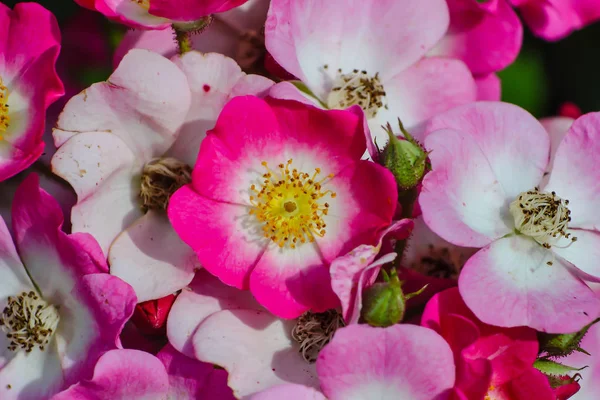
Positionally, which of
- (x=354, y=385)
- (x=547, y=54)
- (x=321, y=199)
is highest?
(x=321, y=199)

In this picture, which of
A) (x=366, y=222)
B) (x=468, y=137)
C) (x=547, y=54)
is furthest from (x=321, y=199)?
(x=547, y=54)

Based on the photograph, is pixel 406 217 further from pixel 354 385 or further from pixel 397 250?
pixel 354 385

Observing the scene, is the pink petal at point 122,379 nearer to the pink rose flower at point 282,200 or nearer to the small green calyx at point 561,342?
the pink rose flower at point 282,200

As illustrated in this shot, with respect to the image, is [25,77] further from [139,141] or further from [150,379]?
[150,379]

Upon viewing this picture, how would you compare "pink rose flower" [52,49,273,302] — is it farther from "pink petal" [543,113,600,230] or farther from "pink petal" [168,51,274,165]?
"pink petal" [543,113,600,230]

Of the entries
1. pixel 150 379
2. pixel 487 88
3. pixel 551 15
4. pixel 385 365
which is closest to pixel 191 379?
pixel 150 379

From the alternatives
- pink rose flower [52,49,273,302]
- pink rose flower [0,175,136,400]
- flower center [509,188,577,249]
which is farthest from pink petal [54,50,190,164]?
flower center [509,188,577,249]
